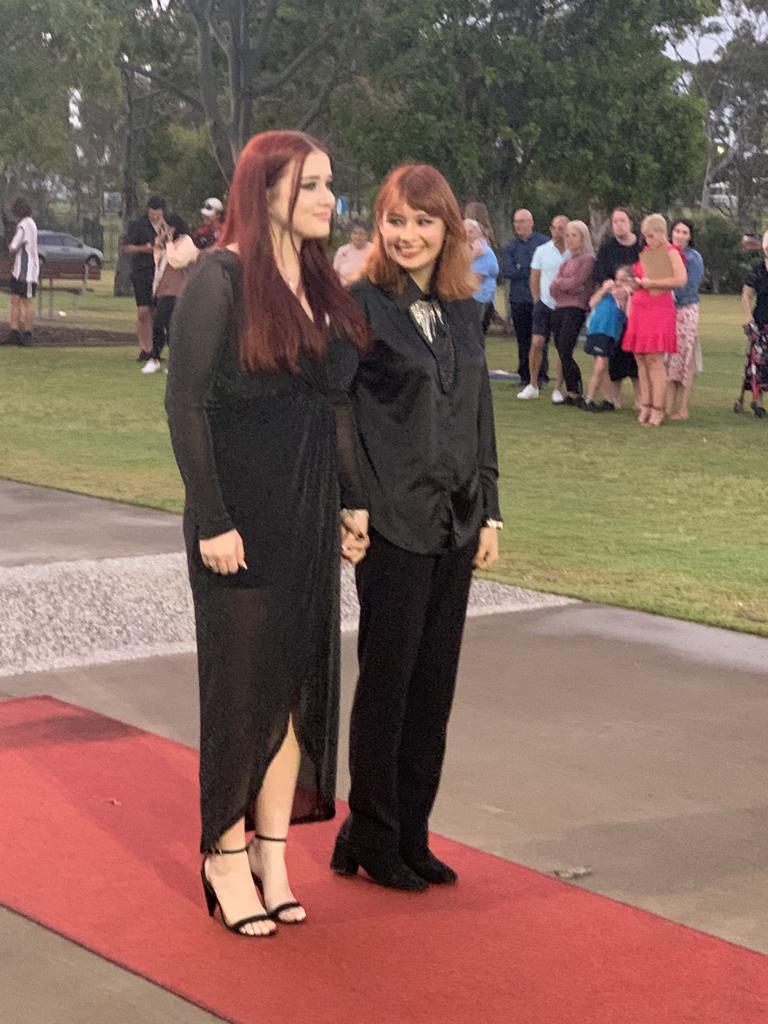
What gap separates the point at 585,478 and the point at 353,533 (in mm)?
8803

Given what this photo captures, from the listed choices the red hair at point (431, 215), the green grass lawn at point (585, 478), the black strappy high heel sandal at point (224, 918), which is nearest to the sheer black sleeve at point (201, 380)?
the red hair at point (431, 215)

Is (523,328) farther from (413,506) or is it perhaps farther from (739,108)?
(739,108)

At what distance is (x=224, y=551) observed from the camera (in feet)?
14.0

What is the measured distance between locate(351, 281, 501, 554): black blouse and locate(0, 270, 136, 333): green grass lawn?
25.7m

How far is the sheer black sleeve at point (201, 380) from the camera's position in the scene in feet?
13.9

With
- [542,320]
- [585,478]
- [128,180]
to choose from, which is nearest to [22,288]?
[542,320]

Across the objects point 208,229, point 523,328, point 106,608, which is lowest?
point 106,608

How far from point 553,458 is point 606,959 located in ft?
33.3

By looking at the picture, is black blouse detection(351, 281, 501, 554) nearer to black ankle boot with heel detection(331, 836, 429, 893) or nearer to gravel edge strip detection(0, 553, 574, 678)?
black ankle boot with heel detection(331, 836, 429, 893)

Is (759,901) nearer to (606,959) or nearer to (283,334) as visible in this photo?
(606,959)

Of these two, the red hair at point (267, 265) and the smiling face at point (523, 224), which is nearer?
the red hair at point (267, 265)

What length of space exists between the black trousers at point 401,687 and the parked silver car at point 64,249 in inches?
2163

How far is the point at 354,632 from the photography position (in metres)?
7.98

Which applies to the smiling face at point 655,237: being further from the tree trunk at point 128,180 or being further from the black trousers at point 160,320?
the tree trunk at point 128,180
